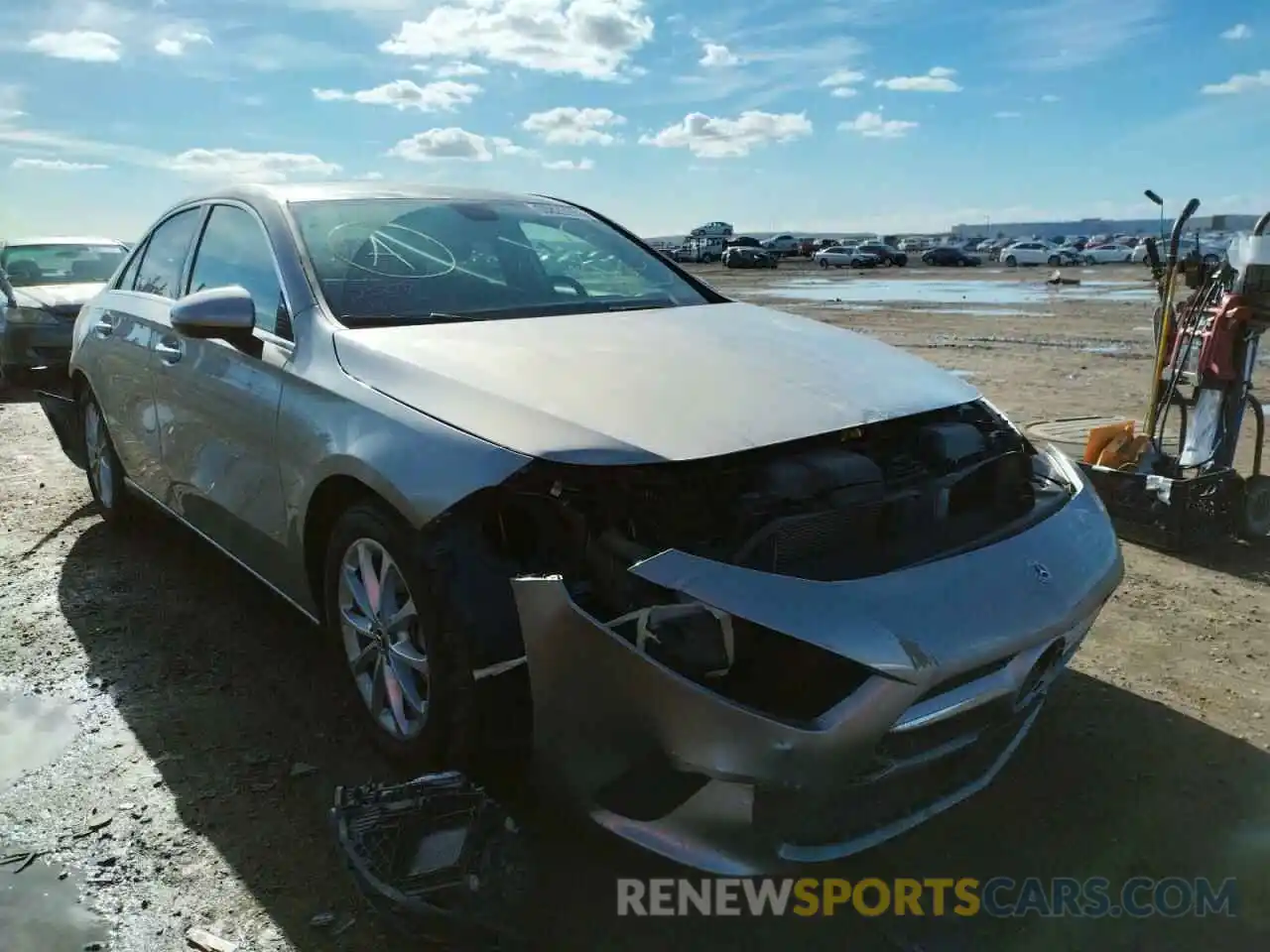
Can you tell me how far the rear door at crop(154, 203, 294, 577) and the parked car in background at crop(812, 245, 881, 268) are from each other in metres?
50.8

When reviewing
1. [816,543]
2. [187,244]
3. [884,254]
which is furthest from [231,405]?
[884,254]

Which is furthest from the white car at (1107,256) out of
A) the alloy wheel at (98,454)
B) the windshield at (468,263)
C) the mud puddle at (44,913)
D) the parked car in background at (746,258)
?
the mud puddle at (44,913)

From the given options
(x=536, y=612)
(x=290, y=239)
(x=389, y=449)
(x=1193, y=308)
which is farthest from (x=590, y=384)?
(x=1193, y=308)

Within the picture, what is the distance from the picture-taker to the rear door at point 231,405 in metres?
3.19

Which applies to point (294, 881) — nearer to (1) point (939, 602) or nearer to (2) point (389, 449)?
(2) point (389, 449)

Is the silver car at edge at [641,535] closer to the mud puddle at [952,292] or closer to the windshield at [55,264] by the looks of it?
the windshield at [55,264]

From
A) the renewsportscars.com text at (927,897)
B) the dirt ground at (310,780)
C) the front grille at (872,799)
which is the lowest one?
the renewsportscars.com text at (927,897)

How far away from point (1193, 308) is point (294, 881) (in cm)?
498

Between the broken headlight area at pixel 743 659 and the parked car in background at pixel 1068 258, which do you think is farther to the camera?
the parked car in background at pixel 1068 258

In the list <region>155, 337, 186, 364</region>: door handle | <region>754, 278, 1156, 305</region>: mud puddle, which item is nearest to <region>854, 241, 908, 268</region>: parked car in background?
<region>754, 278, 1156, 305</region>: mud puddle

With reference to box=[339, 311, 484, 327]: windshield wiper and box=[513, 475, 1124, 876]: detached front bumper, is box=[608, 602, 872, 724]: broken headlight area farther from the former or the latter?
box=[339, 311, 484, 327]: windshield wiper

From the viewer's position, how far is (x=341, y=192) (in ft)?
12.4

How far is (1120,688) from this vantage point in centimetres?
348

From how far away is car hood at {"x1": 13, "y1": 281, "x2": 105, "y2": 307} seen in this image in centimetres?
977
